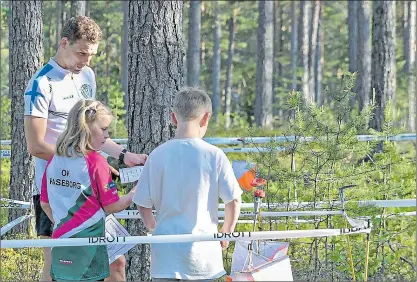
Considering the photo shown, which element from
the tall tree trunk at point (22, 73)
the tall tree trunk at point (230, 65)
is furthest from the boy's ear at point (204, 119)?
the tall tree trunk at point (230, 65)

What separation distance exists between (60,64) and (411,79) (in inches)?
1467

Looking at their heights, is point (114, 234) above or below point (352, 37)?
below

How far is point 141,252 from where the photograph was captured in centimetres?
643

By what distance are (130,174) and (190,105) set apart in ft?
2.42

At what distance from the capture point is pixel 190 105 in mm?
4395

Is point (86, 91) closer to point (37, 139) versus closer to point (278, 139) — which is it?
point (37, 139)

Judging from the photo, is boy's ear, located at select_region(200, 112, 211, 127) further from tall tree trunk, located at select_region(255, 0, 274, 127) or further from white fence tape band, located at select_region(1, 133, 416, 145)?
tall tree trunk, located at select_region(255, 0, 274, 127)

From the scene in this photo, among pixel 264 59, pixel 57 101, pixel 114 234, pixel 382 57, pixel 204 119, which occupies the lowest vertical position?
pixel 114 234

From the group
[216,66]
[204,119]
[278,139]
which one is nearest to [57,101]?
[204,119]

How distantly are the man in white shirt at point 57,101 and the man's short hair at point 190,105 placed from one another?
694 mm

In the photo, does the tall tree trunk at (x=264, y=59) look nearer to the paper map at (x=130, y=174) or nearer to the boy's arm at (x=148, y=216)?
the paper map at (x=130, y=174)

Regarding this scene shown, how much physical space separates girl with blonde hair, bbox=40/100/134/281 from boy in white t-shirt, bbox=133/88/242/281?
282 mm

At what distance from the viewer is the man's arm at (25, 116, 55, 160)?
16.4 ft

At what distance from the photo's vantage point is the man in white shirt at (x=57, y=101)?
5.04 m
